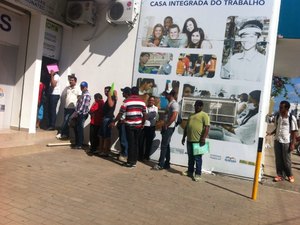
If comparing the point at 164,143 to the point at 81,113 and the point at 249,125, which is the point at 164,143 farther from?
the point at 81,113

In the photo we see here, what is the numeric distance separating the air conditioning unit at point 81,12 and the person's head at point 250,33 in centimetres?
406

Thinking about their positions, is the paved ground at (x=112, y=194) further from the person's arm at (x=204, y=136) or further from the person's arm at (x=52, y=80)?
the person's arm at (x=52, y=80)

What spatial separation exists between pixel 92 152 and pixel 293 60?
8207 mm

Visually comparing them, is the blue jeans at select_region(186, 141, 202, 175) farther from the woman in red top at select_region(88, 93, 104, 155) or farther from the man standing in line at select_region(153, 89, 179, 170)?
the woman in red top at select_region(88, 93, 104, 155)

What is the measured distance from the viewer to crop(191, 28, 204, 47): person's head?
9219mm

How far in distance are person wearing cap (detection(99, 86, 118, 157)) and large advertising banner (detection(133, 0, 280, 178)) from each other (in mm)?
850

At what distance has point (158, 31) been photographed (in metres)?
9.72

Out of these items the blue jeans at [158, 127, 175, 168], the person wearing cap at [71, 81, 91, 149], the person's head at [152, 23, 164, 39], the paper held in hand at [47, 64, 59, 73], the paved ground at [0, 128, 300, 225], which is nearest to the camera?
the paved ground at [0, 128, 300, 225]

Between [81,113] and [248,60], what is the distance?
170 inches

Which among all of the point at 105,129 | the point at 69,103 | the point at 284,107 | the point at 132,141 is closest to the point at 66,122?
the point at 69,103

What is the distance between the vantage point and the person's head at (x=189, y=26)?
9312mm

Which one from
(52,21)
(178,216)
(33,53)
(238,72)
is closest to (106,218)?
(178,216)

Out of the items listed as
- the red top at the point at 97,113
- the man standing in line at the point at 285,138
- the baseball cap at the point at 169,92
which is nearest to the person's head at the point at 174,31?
the baseball cap at the point at 169,92

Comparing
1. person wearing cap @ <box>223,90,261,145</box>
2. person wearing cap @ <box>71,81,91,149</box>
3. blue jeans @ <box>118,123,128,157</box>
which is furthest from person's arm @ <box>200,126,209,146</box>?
person wearing cap @ <box>71,81,91,149</box>
